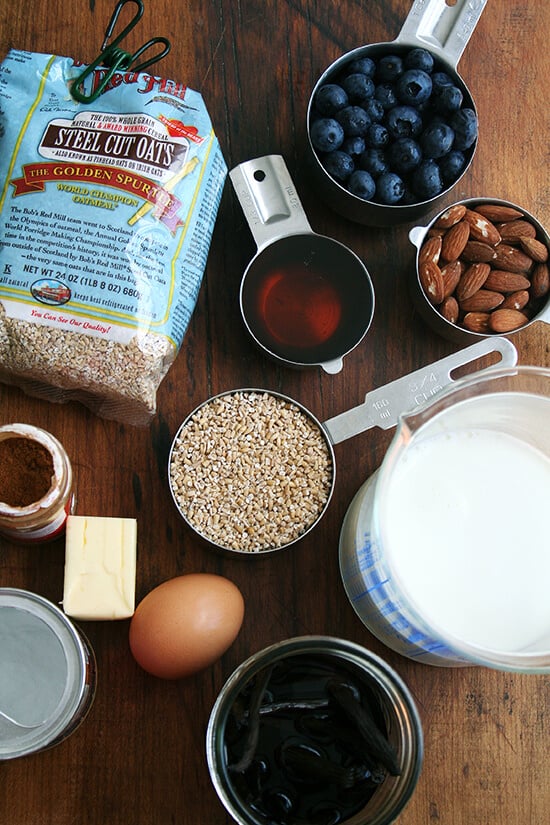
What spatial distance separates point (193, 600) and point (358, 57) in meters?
0.69

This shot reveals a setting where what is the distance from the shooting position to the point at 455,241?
3.33ft

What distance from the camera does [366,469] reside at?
1.02 metres

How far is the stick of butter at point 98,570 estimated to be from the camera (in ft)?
2.98

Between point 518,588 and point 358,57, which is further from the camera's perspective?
point 358,57

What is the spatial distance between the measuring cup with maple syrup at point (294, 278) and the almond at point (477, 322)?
12 cm

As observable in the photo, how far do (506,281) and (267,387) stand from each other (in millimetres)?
327

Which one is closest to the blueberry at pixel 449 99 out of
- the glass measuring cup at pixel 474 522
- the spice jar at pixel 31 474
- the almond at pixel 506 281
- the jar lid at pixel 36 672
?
the almond at pixel 506 281

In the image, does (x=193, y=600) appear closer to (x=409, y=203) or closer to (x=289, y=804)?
(x=289, y=804)

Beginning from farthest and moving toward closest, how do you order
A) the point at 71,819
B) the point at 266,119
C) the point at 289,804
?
the point at 266,119 < the point at 71,819 < the point at 289,804

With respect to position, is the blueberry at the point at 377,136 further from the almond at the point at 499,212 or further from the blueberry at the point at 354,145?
the almond at the point at 499,212

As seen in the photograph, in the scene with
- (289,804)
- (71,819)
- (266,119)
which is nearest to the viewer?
(289,804)

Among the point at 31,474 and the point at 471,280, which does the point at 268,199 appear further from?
the point at 31,474

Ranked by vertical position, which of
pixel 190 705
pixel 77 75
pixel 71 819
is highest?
pixel 77 75

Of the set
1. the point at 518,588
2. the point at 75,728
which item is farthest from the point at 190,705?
the point at 518,588
